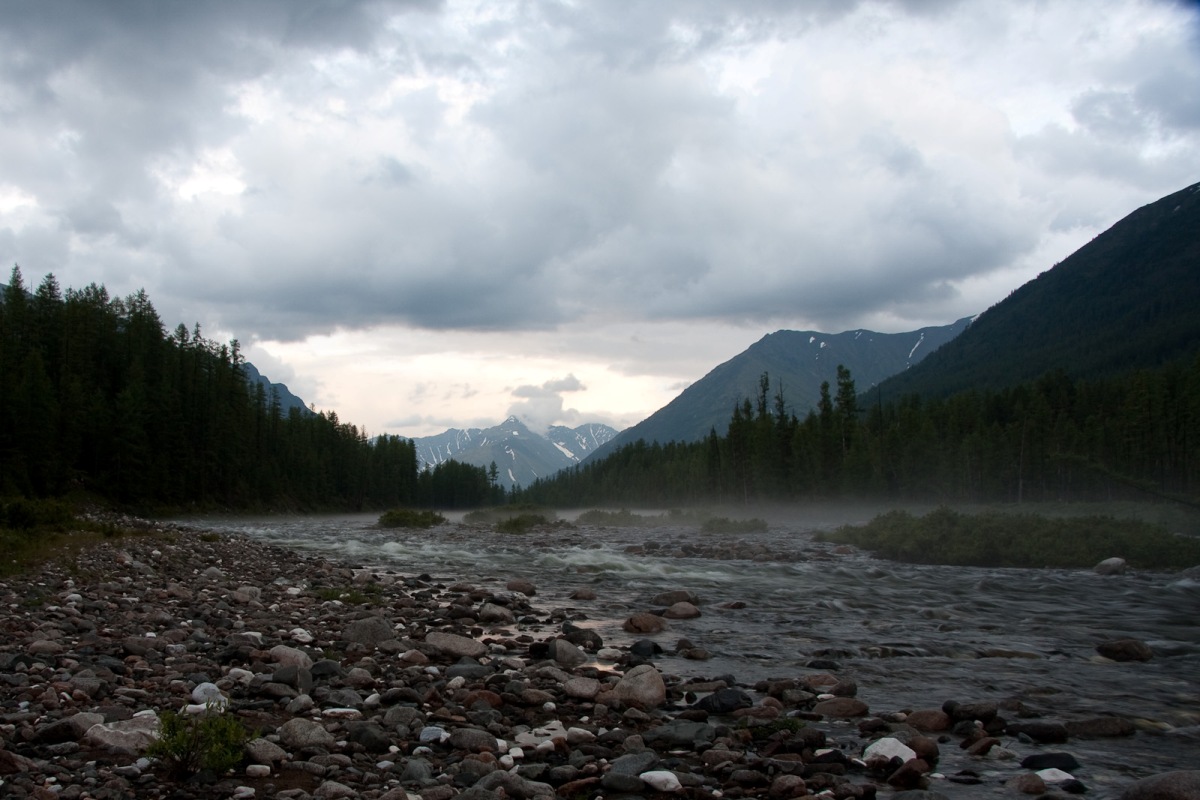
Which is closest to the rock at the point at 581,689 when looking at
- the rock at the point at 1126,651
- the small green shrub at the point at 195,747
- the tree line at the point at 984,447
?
the small green shrub at the point at 195,747

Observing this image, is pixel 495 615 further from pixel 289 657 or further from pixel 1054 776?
pixel 1054 776

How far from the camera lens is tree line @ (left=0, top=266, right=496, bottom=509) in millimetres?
58969

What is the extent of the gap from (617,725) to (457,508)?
18256 cm

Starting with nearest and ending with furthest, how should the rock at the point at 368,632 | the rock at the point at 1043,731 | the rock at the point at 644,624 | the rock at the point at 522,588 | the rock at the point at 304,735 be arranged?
the rock at the point at 304,735
the rock at the point at 1043,731
the rock at the point at 368,632
the rock at the point at 644,624
the rock at the point at 522,588

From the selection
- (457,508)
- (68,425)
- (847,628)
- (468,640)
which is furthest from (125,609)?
(457,508)

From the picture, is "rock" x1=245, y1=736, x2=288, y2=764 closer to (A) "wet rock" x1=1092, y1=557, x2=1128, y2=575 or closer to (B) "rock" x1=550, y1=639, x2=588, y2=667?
(B) "rock" x1=550, y1=639, x2=588, y2=667

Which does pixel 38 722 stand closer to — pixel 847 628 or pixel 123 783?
pixel 123 783

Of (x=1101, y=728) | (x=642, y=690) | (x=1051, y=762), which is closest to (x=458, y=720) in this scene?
(x=642, y=690)

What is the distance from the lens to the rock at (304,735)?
285 inches

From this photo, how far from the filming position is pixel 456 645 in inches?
478

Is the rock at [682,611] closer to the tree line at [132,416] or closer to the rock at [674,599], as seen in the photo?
the rock at [674,599]

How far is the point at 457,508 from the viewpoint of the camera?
186 m

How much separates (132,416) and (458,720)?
72368 mm

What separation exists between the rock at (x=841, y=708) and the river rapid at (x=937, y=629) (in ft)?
1.82
